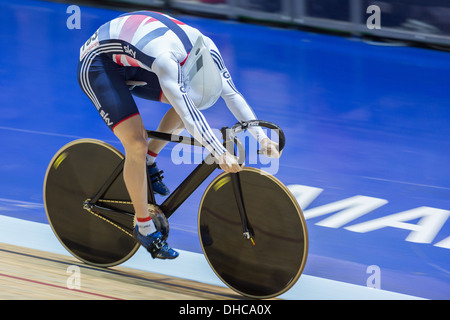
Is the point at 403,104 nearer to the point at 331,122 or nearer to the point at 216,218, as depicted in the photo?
the point at 331,122

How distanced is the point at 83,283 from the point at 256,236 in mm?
907

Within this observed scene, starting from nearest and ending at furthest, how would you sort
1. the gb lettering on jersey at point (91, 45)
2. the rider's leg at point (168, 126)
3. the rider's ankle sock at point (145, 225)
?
the gb lettering on jersey at point (91, 45) < the rider's ankle sock at point (145, 225) < the rider's leg at point (168, 126)

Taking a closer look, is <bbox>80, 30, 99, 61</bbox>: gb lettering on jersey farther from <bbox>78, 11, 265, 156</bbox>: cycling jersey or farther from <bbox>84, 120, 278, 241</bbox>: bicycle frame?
<bbox>84, 120, 278, 241</bbox>: bicycle frame

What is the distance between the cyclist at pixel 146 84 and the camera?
10.9 ft

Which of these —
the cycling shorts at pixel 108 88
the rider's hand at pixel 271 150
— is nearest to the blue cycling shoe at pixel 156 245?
the cycling shorts at pixel 108 88

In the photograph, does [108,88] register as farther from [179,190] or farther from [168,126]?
[179,190]

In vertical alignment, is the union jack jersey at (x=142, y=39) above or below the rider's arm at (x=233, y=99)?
above

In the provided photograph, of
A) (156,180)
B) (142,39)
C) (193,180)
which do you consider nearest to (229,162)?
(193,180)

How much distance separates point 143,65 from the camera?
135 inches

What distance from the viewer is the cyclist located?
10.9 ft

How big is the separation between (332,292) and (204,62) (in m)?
1.37

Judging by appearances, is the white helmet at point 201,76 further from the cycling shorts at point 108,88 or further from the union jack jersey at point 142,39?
the cycling shorts at point 108,88

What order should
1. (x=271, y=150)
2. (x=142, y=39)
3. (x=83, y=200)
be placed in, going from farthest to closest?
1. (x=83, y=200)
2. (x=271, y=150)
3. (x=142, y=39)
